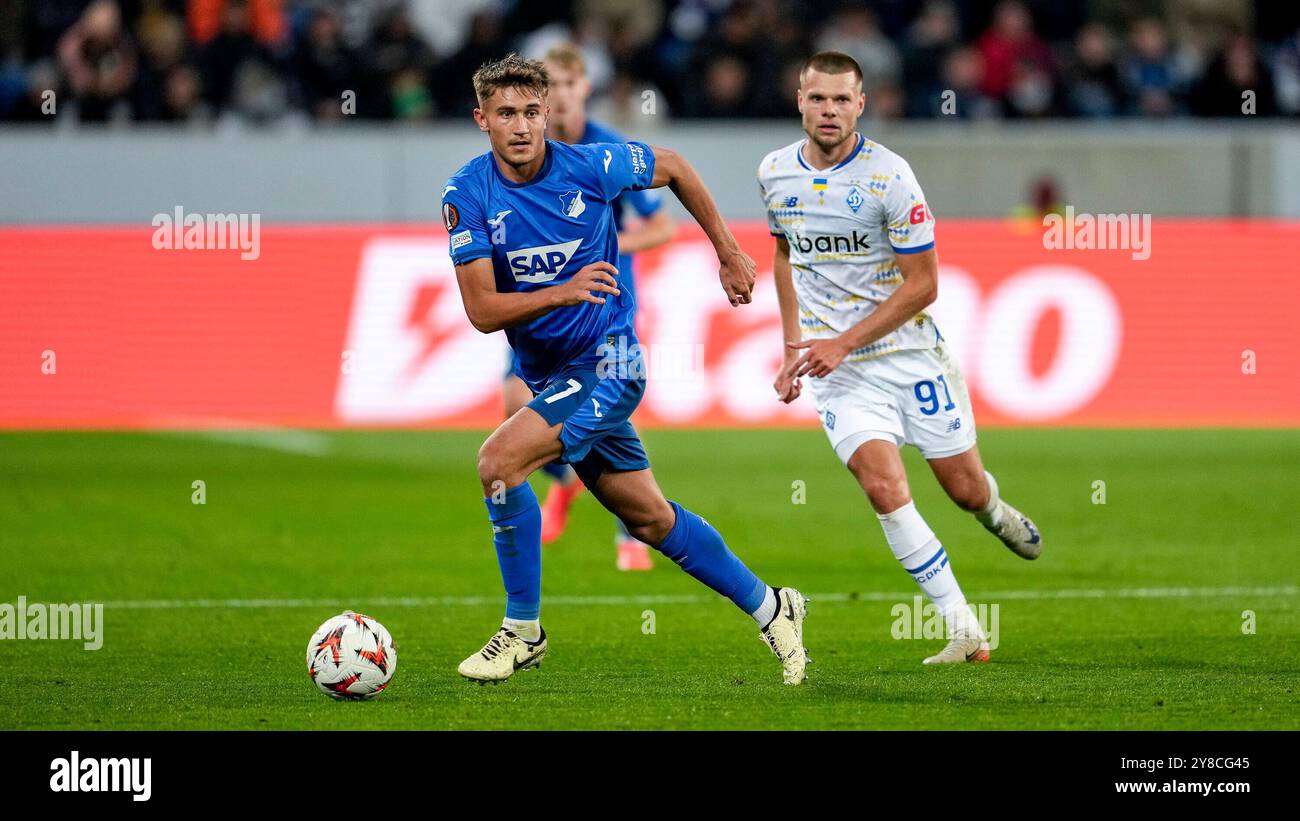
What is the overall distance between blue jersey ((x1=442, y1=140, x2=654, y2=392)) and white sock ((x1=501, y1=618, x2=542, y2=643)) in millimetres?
916

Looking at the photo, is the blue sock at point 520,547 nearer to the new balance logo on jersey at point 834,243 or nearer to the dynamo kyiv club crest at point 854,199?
the new balance logo on jersey at point 834,243

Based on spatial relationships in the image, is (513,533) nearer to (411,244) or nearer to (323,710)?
(323,710)

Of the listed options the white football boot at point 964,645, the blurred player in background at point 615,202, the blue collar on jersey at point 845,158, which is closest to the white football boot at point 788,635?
the white football boot at point 964,645

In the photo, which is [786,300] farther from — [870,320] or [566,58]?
[566,58]

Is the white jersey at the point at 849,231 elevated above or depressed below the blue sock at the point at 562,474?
above

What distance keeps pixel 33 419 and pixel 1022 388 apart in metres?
8.46

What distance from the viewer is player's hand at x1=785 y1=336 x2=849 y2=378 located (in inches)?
289

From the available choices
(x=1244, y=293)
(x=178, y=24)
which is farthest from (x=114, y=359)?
(x=1244, y=293)

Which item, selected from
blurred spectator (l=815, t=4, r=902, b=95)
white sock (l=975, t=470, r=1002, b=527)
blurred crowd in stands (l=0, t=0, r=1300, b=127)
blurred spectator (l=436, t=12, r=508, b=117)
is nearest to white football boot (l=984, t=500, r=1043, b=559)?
white sock (l=975, t=470, r=1002, b=527)

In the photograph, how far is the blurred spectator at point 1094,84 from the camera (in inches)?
805

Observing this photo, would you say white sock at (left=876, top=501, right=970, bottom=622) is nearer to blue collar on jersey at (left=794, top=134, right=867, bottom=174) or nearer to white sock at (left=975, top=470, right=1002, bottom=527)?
white sock at (left=975, top=470, right=1002, bottom=527)

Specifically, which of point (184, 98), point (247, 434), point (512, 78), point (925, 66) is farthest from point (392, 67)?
point (512, 78)

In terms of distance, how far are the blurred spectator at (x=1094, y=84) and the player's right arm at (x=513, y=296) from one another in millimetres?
14815

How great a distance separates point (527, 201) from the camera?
271 inches
